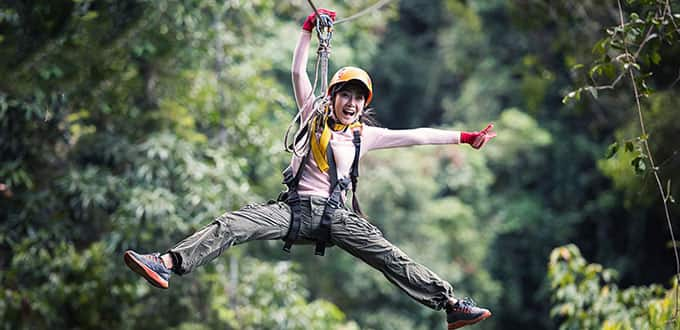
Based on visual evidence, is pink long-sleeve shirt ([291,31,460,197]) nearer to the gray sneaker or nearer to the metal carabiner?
the metal carabiner

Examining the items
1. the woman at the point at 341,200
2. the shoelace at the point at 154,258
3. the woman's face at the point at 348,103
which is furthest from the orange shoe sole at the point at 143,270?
the woman's face at the point at 348,103

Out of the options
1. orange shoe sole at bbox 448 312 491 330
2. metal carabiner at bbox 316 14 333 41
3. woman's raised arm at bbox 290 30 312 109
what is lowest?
orange shoe sole at bbox 448 312 491 330

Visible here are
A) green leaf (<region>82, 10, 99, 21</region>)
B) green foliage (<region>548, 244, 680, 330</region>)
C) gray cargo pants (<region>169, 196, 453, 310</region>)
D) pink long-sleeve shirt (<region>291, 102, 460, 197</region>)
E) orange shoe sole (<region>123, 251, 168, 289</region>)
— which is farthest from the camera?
green leaf (<region>82, 10, 99, 21</region>)

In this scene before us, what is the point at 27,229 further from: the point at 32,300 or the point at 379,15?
the point at 379,15

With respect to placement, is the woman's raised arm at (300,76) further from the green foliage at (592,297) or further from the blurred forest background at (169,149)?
the green foliage at (592,297)

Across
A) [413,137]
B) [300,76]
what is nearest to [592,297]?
[413,137]

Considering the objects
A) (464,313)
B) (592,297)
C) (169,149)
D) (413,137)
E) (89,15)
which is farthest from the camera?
(169,149)

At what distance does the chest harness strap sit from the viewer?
3.01 meters

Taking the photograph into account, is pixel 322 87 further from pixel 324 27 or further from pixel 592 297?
pixel 592 297

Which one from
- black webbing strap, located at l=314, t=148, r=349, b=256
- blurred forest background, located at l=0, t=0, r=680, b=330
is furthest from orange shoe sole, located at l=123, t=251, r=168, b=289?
blurred forest background, located at l=0, t=0, r=680, b=330

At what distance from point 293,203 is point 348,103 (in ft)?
1.25

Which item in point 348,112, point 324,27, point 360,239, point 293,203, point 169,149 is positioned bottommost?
point 360,239

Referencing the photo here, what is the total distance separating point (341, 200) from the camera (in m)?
3.09

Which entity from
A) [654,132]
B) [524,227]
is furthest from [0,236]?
[524,227]
